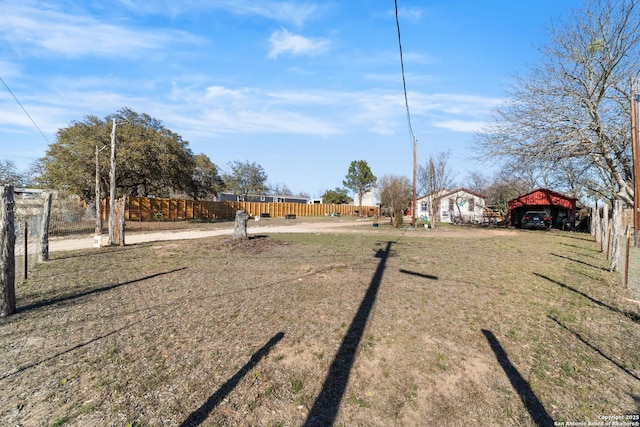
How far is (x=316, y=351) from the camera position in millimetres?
3662

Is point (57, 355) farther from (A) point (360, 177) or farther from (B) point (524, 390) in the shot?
(A) point (360, 177)

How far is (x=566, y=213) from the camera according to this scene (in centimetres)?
2958

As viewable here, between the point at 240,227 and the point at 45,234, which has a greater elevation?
the point at 240,227

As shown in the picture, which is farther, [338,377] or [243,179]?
[243,179]

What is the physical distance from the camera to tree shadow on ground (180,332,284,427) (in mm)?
2488

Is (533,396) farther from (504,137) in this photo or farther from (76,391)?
(504,137)

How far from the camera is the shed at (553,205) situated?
28.8 meters

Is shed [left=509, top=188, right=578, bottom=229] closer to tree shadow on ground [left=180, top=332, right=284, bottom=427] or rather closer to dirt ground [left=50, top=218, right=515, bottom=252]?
dirt ground [left=50, top=218, right=515, bottom=252]

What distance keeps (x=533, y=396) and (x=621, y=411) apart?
65 centimetres

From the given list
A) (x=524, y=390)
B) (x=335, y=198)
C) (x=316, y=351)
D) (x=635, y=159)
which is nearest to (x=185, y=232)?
(x=316, y=351)

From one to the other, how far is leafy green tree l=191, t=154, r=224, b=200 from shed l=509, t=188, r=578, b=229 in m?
34.1

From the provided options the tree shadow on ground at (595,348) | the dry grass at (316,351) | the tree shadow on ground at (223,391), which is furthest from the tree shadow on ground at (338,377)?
the tree shadow on ground at (595,348)

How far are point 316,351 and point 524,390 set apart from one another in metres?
2.08

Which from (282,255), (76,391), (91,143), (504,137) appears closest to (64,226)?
(91,143)
